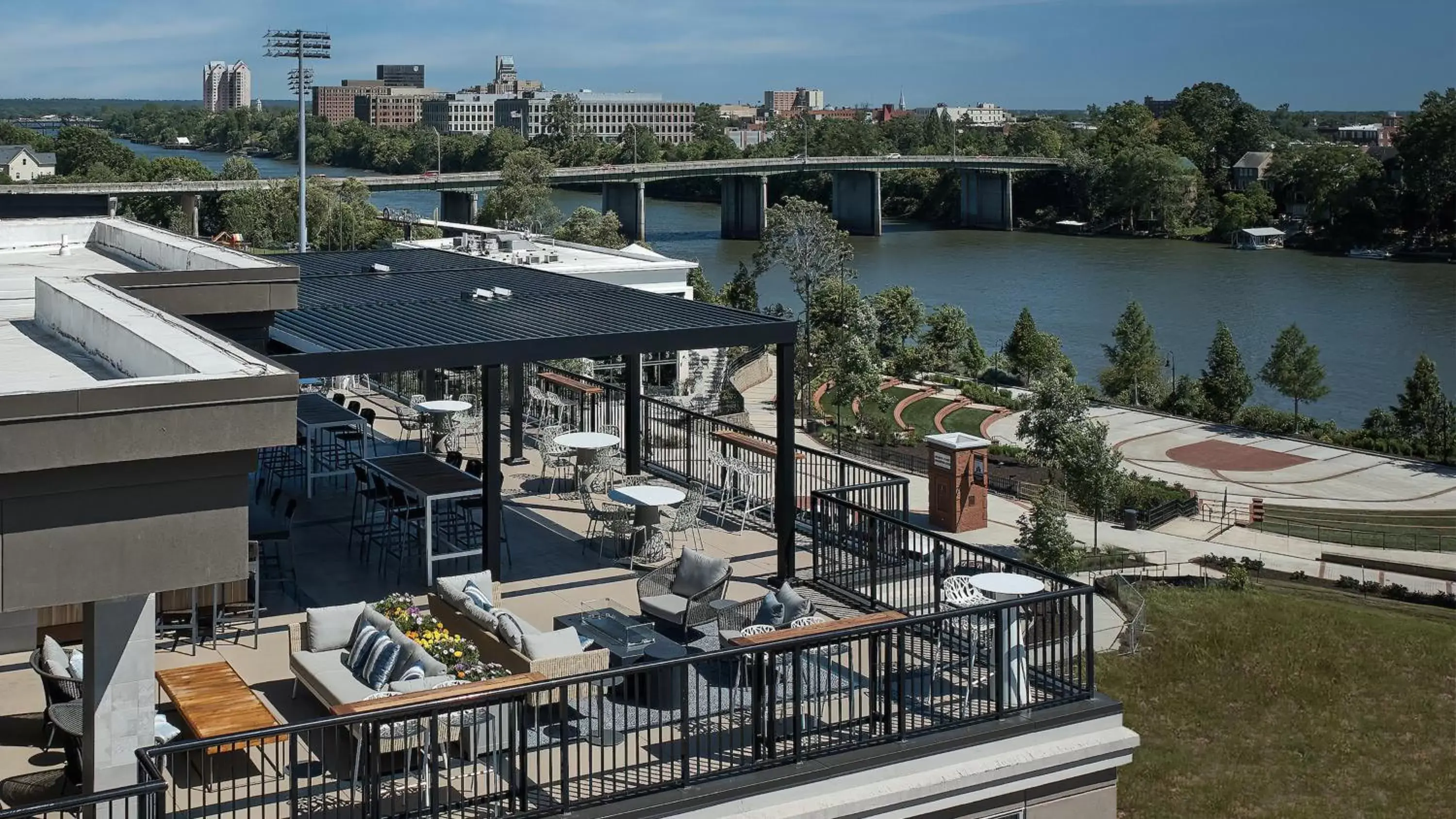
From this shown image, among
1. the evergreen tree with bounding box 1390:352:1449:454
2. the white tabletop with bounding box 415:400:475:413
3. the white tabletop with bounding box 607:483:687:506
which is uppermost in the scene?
the white tabletop with bounding box 415:400:475:413

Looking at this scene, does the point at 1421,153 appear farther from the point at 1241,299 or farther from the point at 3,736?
the point at 3,736

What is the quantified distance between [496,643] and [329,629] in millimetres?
1026

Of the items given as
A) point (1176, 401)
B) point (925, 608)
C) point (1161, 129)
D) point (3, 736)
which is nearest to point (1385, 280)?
point (1176, 401)

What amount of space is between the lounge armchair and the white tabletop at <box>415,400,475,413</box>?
5399 mm

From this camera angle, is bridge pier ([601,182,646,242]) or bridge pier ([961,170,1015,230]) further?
bridge pier ([961,170,1015,230])

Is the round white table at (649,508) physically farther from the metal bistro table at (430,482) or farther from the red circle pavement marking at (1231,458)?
the red circle pavement marking at (1231,458)

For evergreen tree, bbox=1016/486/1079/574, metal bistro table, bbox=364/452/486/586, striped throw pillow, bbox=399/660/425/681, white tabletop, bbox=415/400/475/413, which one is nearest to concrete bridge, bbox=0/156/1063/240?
evergreen tree, bbox=1016/486/1079/574

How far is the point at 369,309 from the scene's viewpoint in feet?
44.1

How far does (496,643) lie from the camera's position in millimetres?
9555

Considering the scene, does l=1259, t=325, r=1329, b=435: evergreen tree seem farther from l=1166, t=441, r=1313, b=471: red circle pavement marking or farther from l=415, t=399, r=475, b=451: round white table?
l=415, t=399, r=475, b=451: round white table

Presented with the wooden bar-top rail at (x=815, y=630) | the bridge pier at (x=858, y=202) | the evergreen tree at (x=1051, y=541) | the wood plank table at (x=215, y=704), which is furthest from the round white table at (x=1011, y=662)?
the bridge pier at (x=858, y=202)

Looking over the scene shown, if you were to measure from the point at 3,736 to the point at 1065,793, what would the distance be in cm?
619

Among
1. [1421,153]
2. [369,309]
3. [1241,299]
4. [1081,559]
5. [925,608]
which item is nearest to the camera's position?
[925,608]

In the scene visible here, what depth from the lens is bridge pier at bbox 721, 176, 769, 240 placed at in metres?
108
